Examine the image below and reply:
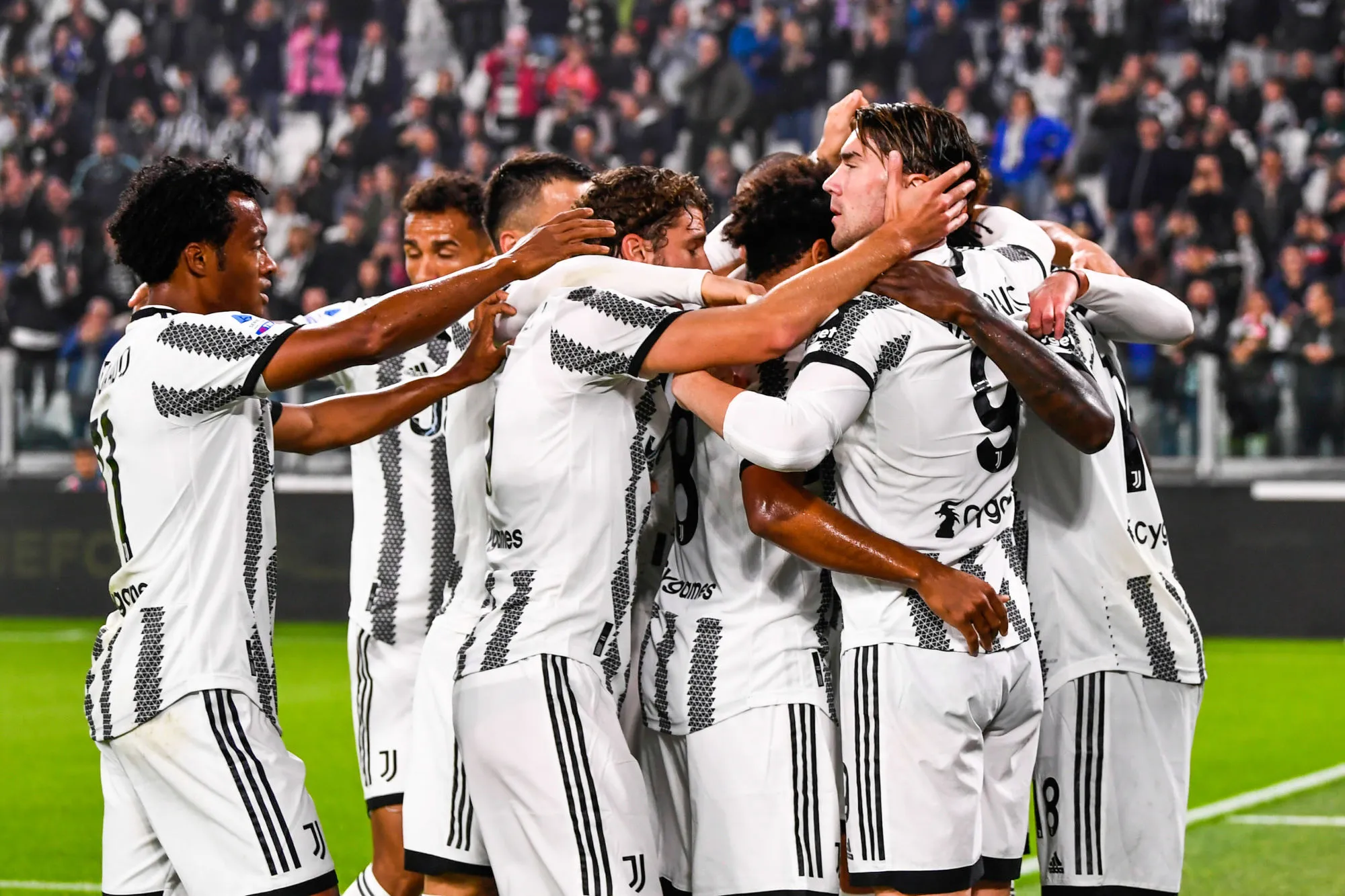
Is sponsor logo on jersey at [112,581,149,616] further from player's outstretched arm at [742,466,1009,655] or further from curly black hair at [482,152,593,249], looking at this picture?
curly black hair at [482,152,593,249]

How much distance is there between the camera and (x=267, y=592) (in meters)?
3.67

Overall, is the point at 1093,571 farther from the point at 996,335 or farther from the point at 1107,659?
the point at 996,335

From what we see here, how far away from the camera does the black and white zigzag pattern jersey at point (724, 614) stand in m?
3.66

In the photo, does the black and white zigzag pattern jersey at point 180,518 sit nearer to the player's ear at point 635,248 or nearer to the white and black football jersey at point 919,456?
the player's ear at point 635,248

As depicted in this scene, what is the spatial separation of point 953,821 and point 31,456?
11131mm

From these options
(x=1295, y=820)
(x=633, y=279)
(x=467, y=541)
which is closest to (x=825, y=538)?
(x=633, y=279)

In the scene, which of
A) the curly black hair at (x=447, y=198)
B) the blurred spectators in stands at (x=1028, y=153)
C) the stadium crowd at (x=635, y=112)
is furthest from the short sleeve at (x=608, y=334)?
the blurred spectators in stands at (x=1028, y=153)

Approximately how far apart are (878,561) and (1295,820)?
4563 millimetres

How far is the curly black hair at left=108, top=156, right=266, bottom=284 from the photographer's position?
143 inches

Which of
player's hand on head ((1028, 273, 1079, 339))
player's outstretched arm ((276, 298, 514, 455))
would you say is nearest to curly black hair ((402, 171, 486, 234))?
player's outstretched arm ((276, 298, 514, 455))

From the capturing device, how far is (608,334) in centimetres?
351

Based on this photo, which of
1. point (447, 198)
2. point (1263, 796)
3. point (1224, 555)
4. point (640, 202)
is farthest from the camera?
point (1224, 555)

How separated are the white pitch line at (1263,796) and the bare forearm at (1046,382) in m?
3.51

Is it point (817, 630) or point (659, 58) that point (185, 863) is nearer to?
point (817, 630)
